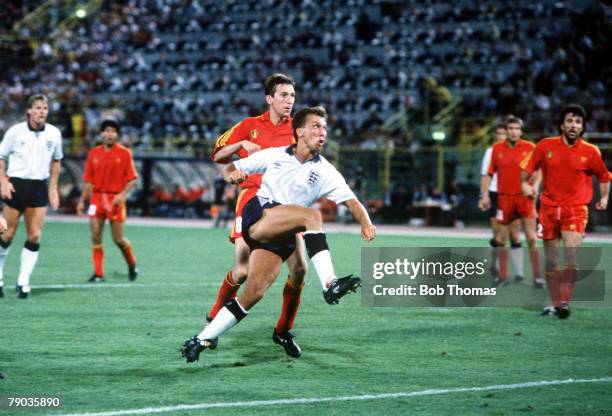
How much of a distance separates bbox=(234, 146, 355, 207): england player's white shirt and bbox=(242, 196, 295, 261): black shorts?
0.34 ft

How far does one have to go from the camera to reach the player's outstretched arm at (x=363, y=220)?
775cm

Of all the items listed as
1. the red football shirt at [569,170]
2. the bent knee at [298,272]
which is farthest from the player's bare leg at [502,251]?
the bent knee at [298,272]

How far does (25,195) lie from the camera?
12.3 m

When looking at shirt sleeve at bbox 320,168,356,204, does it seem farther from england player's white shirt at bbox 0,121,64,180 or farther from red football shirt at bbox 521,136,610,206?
england player's white shirt at bbox 0,121,64,180

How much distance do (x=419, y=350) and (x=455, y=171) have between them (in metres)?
25.6

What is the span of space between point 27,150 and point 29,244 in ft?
3.98

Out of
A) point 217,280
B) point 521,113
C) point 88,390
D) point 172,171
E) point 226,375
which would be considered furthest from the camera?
point 172,171

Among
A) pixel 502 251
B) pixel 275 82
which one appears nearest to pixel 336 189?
pixel 275 82

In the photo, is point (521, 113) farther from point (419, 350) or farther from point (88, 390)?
point (88, 390)

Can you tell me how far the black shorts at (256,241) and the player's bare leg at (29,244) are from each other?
5.11 m

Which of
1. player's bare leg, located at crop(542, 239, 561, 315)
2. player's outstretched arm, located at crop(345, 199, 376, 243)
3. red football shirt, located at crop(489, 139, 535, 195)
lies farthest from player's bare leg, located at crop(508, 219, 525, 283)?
player's outstretched arm, located at crop(345, 199, 376, 243)

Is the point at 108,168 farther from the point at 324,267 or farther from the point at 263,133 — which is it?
the point at 324,267

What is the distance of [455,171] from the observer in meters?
33.8

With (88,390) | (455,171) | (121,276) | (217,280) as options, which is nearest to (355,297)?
(217,280)
